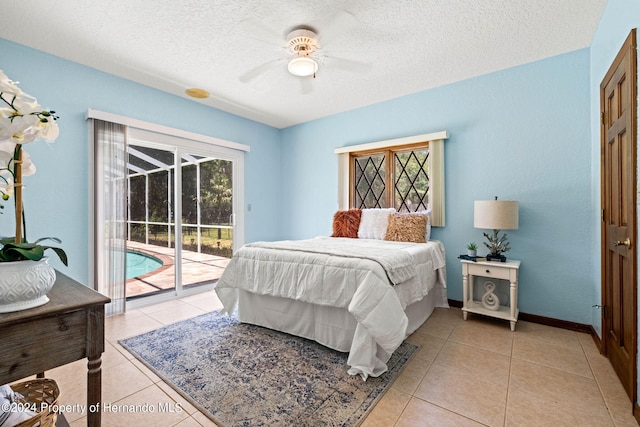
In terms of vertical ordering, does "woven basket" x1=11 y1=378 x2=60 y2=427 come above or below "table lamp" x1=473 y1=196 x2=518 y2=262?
below

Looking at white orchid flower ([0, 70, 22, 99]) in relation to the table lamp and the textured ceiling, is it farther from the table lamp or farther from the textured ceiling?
the table lamp

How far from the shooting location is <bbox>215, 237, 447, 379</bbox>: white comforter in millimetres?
1878

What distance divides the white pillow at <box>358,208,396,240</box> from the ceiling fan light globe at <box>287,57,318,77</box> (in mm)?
1803

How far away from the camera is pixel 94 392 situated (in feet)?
3.42

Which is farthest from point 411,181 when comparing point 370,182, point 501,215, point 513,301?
point 513,301

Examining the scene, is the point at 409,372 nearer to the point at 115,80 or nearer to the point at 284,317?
the point at 284,317

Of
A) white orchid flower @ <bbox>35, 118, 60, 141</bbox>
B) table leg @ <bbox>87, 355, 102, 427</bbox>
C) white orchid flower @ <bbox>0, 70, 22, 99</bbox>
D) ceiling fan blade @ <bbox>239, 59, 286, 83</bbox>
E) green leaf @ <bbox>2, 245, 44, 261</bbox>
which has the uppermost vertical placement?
ceiling fan blade @ <bbox>239, 59, 286, 83</bbox>

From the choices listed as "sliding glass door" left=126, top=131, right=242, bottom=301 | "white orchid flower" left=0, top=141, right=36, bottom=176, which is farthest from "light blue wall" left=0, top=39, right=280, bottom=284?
"white orchid flower" left=0, top=141, right=36, bottom=176

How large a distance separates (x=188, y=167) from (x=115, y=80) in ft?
3.88

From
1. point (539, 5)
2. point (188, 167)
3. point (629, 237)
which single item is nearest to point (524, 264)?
point (629, 237)

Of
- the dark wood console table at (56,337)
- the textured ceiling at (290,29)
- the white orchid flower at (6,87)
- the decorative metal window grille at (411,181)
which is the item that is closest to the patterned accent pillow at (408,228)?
the decorative metal window grille at (411,181)

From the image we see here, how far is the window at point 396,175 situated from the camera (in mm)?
3391

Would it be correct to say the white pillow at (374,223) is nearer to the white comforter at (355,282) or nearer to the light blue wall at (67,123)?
the white comforter at (355,282)

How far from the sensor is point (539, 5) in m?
2.10
